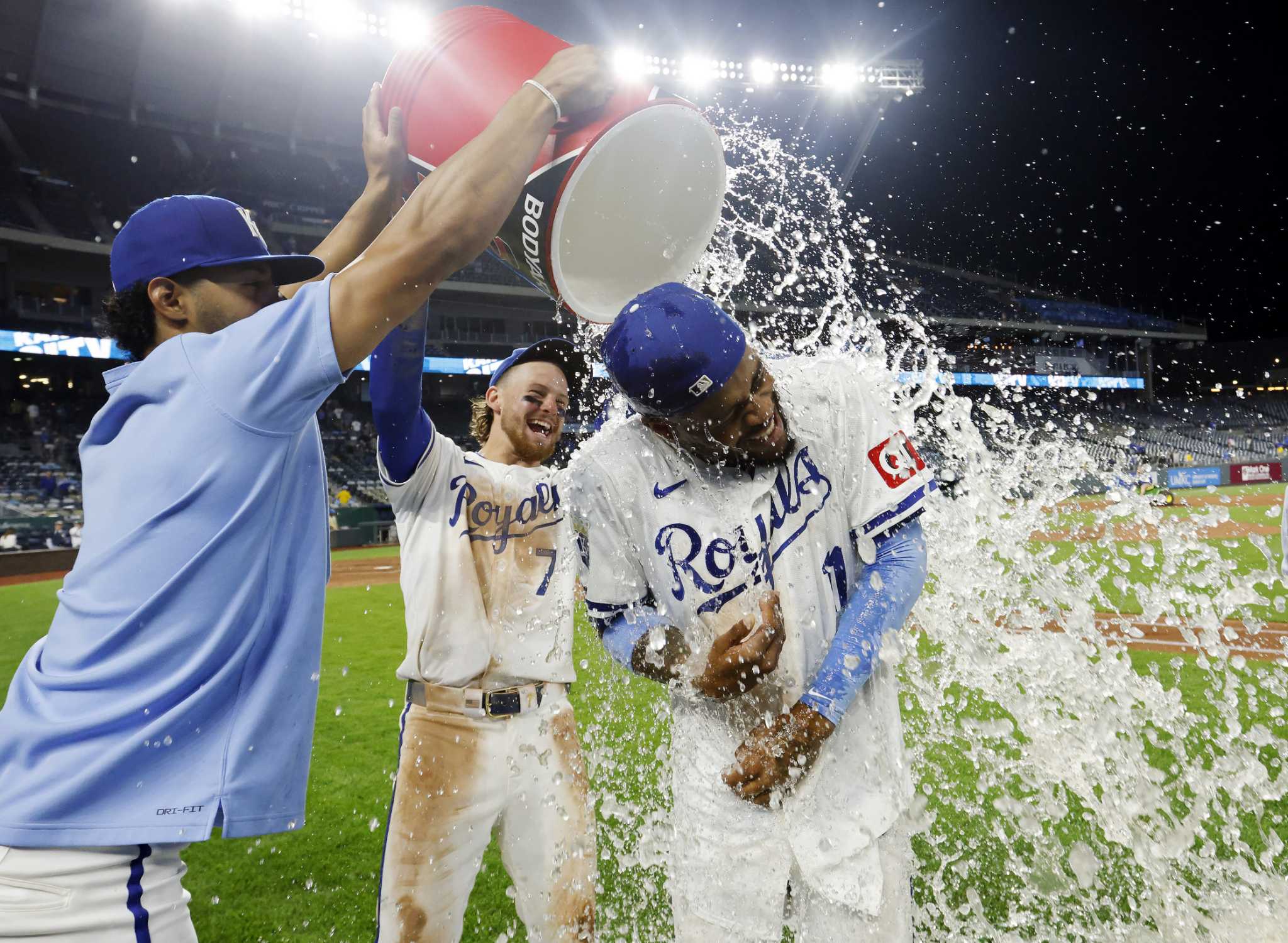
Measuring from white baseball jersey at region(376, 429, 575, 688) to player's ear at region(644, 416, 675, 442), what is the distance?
2.84 ft

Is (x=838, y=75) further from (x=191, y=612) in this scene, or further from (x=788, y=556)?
(x=191, y=612)

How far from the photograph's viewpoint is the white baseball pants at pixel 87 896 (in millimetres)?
1289

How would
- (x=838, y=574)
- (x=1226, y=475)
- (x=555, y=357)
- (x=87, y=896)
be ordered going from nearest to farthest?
(x=87, y=896)
(x=838, y=574)
(x=555, y=357)
(x=1226, y=475)

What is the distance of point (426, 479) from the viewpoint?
9.32ft

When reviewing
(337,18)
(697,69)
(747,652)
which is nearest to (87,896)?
(747,652)

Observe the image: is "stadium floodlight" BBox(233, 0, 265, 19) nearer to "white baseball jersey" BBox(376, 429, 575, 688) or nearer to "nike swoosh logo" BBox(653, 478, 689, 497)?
"white baseball jersey" BBox(376, 429, 575, 688)

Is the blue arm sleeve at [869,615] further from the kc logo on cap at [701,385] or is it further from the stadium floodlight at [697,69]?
the stadium floodlight at [697,69]

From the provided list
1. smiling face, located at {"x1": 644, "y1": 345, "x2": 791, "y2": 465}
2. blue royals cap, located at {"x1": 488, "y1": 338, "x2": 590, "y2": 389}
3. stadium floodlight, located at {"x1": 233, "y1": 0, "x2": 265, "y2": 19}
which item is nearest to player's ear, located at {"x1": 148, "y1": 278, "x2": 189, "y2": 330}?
smiling face, located at {"x1": 644, "y1": 345, "x2": 791, "y2": 465}

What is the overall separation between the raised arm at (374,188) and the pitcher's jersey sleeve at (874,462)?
1.19 m

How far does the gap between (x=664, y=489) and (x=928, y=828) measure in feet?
5.60

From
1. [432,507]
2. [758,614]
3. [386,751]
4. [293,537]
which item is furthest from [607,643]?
[386,751]

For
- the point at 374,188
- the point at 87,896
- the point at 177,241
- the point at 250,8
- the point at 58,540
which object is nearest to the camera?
the point at 87,896

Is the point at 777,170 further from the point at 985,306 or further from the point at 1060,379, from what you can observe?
the point at 1060,379

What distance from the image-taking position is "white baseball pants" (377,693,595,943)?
2.36 meters
